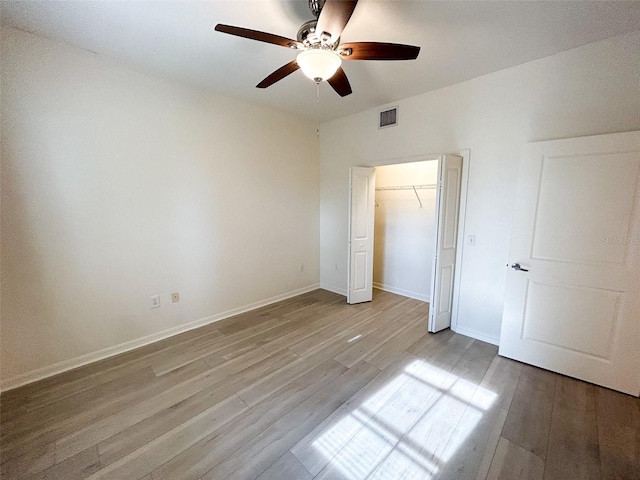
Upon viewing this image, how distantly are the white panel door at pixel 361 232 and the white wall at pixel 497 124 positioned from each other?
329 millimetres

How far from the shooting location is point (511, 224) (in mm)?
2566

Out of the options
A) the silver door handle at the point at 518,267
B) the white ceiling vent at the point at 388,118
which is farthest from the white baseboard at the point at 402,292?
the white ceiling vent at the point at 388,118

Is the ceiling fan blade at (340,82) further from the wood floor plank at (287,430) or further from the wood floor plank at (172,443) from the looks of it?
the wood floor plank at (172,443)

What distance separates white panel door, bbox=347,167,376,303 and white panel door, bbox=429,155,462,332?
112cm

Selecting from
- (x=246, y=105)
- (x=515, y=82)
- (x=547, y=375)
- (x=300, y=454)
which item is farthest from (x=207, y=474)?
(x=515, y=82)

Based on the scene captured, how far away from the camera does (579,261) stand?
2.14 m

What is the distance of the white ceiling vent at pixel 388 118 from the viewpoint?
3.34 metres

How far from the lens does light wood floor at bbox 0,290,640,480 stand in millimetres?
1493

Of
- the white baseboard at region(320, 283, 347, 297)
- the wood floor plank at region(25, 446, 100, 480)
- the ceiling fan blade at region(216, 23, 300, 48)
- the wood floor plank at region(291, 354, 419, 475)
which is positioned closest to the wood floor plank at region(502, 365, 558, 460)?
the wood floor plank at region(291, 354, 419, 475)

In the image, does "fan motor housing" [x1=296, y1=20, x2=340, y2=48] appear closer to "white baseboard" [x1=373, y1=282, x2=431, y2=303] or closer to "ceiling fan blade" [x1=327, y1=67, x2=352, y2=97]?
"ceiling fan blade" [x1=327, y1=67, x2=352, y2=97]

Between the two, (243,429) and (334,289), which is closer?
(243,429)

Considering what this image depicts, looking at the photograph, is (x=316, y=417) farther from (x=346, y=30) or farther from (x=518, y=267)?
(x=346, y=30)

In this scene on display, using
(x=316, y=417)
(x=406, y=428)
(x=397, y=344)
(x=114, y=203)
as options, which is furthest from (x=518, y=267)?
(x=114, y=203)

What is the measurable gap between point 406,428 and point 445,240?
191 cm
